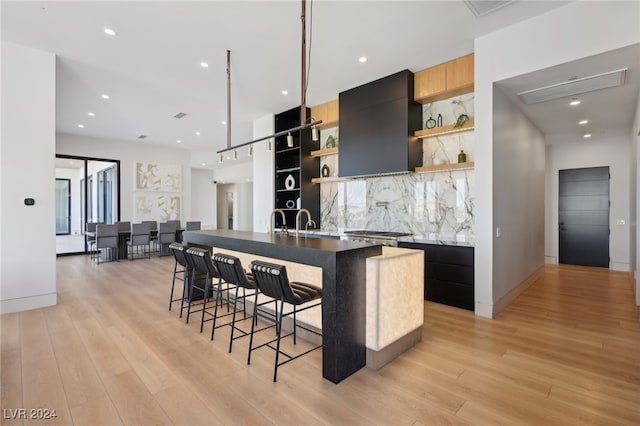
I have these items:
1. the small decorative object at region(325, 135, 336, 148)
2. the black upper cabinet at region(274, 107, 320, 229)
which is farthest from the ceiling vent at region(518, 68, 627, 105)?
the black upper cabinet at region(274, 107, 320, 229)

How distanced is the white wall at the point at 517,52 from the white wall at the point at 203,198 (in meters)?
11.2

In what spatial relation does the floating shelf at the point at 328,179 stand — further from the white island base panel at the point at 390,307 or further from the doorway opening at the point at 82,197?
the doorway opening at the point at 82,197

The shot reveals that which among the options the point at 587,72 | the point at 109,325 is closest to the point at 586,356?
the point at 587,72

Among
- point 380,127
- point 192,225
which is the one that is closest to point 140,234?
point 192,225

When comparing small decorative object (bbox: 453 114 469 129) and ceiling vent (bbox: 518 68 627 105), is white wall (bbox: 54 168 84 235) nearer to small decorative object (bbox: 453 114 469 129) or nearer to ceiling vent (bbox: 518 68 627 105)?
small decorative object (bbox: 453 114 469 129)

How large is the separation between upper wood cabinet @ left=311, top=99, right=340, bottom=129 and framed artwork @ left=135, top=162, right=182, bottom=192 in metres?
6.03

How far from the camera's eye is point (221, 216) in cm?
1552

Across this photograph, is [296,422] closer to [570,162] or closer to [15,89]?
[15,89]

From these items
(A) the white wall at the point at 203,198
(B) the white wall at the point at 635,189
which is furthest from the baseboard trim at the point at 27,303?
(A) the white wall at the point at 203,198

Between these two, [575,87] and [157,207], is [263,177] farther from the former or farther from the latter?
[575,87]

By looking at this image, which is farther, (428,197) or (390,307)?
(428,197)

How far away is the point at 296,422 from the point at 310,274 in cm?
141

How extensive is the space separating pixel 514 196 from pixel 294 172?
12.5 ft

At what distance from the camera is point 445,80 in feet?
13.4
